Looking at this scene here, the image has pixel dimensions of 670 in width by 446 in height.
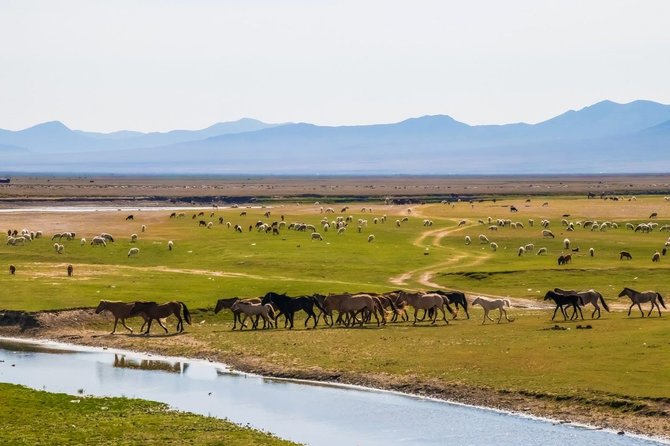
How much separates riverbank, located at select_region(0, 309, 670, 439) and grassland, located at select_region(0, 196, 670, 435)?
6cm

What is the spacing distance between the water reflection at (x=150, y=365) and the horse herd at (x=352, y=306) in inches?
202

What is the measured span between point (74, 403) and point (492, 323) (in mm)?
19691

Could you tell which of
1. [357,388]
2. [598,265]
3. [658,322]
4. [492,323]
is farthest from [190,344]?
[598,265]

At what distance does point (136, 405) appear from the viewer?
28109 mm

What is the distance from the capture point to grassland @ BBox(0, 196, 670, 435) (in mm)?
30312

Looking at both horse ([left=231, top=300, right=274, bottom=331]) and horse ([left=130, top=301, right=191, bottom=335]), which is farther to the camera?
horse ([left=231, top=300, right=274, bottom=331])

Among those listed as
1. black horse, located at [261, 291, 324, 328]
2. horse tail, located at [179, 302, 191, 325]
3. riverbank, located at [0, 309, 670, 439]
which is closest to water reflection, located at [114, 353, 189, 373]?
riverbank, located at [0, 309, 670, 439]

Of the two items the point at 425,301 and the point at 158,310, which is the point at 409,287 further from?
the point at 158,310

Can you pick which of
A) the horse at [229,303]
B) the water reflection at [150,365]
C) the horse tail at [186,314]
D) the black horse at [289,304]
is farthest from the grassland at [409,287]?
the water reflection at [150,365]

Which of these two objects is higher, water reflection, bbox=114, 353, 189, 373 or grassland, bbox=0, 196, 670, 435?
grassland, bbox=0, 196, 670, 435

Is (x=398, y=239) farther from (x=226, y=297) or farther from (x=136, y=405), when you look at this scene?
(x=136, y=405)

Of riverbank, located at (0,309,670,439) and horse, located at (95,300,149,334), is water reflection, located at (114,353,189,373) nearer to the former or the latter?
riverbank, located at (0,309,670,439)

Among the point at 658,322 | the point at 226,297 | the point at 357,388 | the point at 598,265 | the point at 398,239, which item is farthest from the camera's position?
the point at 398,239

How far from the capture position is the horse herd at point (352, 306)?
1658 inches
